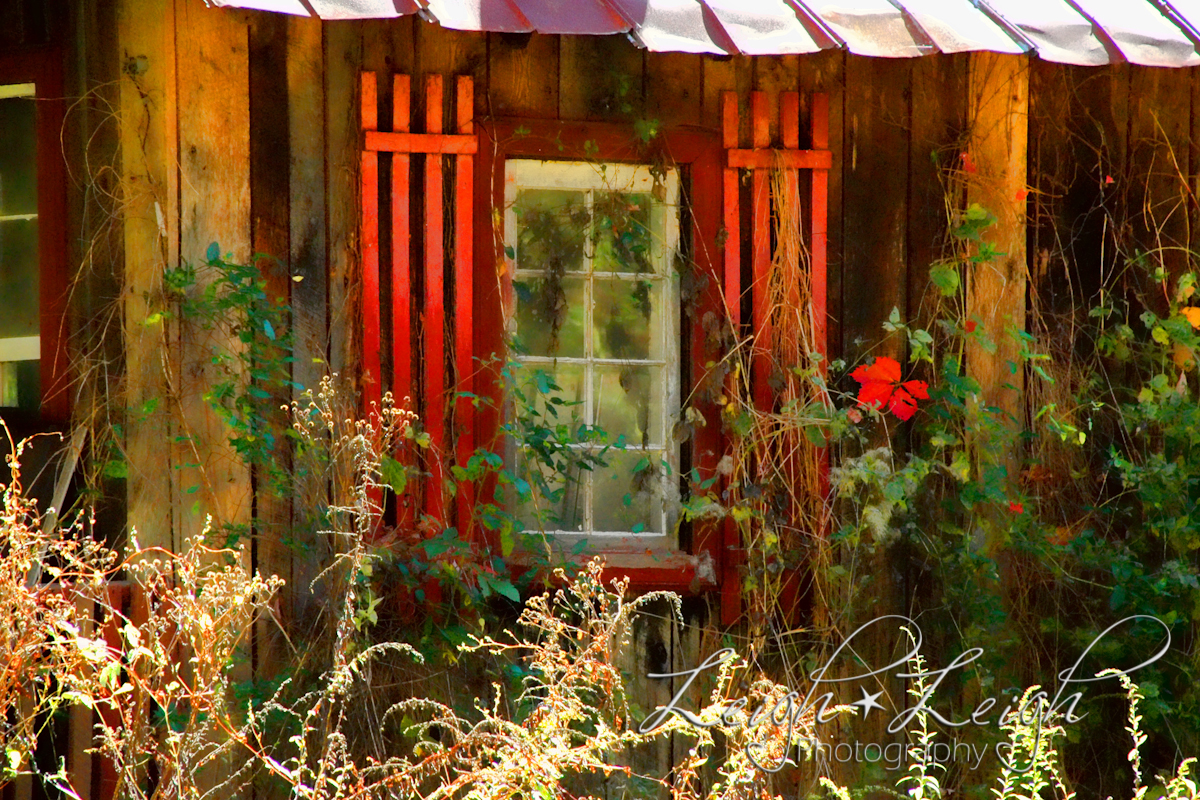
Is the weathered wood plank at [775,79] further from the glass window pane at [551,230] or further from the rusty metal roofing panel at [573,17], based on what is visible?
the rusty metal roofing panel at [573,17]


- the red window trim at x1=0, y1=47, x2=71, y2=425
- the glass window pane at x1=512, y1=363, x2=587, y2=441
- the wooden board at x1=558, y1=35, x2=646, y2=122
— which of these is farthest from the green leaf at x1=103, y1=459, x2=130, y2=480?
the wooden board at x1=558, y1=35, x2=646, y2=122

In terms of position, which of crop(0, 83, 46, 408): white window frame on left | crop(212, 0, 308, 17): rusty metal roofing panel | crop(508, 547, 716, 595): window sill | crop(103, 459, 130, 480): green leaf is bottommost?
crop(508, 547, 716, 595): window sill

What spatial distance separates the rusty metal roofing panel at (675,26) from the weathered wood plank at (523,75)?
1.90 feet

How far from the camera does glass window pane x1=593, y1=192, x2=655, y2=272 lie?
4527 mm

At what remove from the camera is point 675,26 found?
12.8ft

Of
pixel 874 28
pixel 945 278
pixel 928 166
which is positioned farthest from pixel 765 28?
pixel 945 278

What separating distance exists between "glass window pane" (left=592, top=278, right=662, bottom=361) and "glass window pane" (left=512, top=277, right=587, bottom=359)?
7 cm

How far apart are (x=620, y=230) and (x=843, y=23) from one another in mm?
1064

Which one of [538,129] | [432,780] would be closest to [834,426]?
[538,129]

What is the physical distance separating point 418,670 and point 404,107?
1884 millimetres

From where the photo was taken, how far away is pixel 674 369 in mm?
4590

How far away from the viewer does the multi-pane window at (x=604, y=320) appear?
452 centimetres

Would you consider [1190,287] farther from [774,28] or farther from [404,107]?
[404,107]

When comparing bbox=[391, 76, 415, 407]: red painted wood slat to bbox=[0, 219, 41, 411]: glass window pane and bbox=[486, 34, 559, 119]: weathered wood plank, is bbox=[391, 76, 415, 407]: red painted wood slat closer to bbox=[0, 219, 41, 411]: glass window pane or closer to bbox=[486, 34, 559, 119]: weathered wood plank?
bbox=[486, 34, 559, 119]: weathered wood plank
